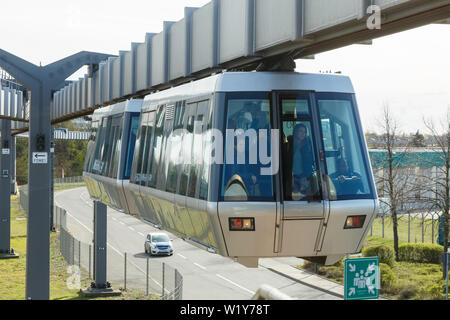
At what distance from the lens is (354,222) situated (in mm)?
8586

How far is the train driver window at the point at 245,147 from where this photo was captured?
8297mm

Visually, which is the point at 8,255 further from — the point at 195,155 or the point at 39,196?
the point at 195,155

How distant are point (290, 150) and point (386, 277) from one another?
74.8ft

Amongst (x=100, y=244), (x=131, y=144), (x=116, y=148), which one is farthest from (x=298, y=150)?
(x=100, y=244)

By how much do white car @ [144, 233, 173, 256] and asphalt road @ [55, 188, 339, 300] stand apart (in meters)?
0.47

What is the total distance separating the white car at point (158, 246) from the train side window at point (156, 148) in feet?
96.4

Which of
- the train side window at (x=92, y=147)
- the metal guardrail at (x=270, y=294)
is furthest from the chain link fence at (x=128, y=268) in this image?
the metal guardrail at (x=270, y=294)

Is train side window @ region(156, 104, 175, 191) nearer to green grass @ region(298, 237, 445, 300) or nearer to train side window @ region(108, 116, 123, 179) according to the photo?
train side window @ region(108, 116, 123, 179)

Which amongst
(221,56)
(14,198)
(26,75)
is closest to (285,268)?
(26,75)

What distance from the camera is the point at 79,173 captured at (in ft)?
345

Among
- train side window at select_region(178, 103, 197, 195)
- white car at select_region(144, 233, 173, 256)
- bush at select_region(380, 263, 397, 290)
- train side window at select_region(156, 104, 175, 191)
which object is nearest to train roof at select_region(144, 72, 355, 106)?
train side window at select_region(178, 103, 197, 195)

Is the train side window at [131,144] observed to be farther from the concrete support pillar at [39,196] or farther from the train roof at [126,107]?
the concrete support pillar at [39,196]

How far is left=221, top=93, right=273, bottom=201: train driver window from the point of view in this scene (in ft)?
27.2
